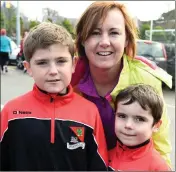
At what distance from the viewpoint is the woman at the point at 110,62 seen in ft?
5.91

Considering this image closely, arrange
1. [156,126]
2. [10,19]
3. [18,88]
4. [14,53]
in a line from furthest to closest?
[10,19] < [14,53] < [18,88] < [156,126]

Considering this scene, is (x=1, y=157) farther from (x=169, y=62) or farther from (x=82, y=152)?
(x=169, y=62)

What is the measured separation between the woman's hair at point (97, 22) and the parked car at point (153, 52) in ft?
22.7

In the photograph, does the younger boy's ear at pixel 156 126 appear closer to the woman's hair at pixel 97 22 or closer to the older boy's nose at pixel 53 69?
the woman's hair at pixel 97 22

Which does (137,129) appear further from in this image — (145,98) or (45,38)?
(45,38)

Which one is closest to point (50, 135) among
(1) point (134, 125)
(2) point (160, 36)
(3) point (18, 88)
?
(1) point (134, 125)

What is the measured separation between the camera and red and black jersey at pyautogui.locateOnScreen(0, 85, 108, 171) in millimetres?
1608

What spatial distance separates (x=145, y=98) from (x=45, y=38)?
2.02 ft

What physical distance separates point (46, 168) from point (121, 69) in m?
0.74

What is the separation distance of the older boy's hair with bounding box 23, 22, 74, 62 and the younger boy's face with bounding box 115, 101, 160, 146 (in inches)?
18.0

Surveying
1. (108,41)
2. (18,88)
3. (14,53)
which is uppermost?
(108,41)

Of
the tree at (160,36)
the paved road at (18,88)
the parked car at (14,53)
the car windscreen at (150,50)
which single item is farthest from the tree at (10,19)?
the car windscreen at (150,50)

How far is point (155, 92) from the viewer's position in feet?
5.75

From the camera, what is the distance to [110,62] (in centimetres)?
183
